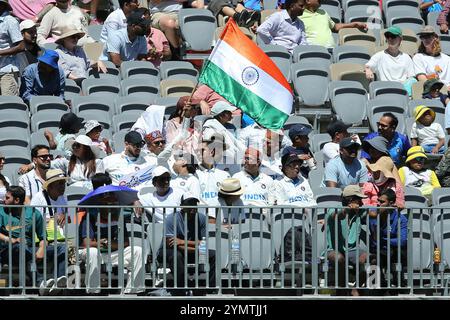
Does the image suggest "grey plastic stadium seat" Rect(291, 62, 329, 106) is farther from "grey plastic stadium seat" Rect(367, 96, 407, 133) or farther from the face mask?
the face mask

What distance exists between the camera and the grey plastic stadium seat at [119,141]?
761 inches

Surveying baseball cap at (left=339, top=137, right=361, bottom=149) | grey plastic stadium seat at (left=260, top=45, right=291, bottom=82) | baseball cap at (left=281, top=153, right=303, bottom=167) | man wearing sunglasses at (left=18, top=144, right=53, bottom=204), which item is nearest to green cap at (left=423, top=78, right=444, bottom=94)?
grey plastic stadium seat at (left=260, top=45, right=291, bottom=82)

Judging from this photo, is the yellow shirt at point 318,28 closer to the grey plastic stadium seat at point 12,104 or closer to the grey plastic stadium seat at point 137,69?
the grey plastic stadium seat at point 137,69

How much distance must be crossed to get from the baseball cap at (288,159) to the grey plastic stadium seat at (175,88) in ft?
8.16

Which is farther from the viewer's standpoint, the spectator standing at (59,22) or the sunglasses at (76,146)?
the spectator standing at (59,22)

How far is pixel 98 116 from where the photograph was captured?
781 inches

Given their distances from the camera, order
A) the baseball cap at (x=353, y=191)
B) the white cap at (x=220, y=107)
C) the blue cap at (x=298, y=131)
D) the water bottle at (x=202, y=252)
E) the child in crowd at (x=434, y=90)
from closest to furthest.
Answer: the water bottle at (x=202, y=252)
the baseball cap at (x=353, y=191)
the blue cap at (x=298, y=131)
the white cap at (x=220, y=107)
the child in crowd at (x=434, y=90)

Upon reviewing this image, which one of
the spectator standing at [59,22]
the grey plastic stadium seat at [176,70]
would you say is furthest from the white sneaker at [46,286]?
the spectator standing at [59,22]

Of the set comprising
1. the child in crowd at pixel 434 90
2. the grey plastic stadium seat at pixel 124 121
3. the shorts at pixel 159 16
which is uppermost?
the shorts at pixel 159 16

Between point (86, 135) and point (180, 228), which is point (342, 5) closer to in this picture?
point (86, 135)

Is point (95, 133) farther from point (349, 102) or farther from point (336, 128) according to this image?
point (349, 102)

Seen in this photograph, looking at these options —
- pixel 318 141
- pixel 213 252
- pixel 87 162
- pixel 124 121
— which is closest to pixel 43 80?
pixel 124 121
